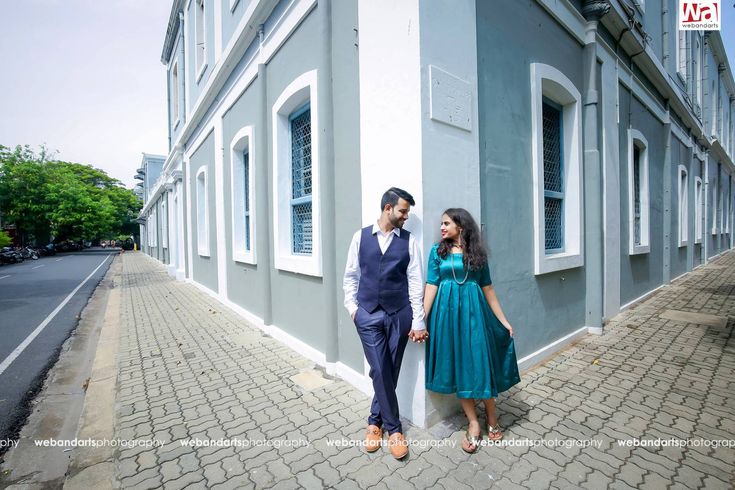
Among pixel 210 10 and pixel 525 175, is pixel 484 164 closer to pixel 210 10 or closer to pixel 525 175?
pixel 525 175

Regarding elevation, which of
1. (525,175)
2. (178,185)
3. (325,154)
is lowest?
(525,175)

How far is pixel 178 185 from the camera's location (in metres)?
13.6

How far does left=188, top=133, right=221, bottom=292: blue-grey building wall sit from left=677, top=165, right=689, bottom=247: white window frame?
43.7 ft

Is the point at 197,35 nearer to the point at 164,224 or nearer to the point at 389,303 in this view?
the point at 389,303

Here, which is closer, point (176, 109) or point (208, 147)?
point (208, 147)

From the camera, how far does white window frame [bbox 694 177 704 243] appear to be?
12211mm

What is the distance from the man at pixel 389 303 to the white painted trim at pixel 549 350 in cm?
199

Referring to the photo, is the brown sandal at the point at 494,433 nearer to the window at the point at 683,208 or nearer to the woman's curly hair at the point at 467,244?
the woman's curly hair at the point at 467,244

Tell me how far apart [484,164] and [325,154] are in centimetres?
171

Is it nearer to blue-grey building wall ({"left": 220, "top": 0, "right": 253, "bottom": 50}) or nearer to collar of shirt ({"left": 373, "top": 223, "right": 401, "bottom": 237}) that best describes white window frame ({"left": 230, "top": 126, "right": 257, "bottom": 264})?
blue-grey building wall ({"left": 220, "top": 0, "right": 253, "bottom": 50})

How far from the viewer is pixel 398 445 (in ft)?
8.25

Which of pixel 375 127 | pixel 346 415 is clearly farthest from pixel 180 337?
pixel 375 127

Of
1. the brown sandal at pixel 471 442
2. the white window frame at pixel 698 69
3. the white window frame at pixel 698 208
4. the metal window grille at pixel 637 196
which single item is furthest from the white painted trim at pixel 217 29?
the white window frame at pixel 698 208

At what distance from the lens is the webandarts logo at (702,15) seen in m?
7.02
